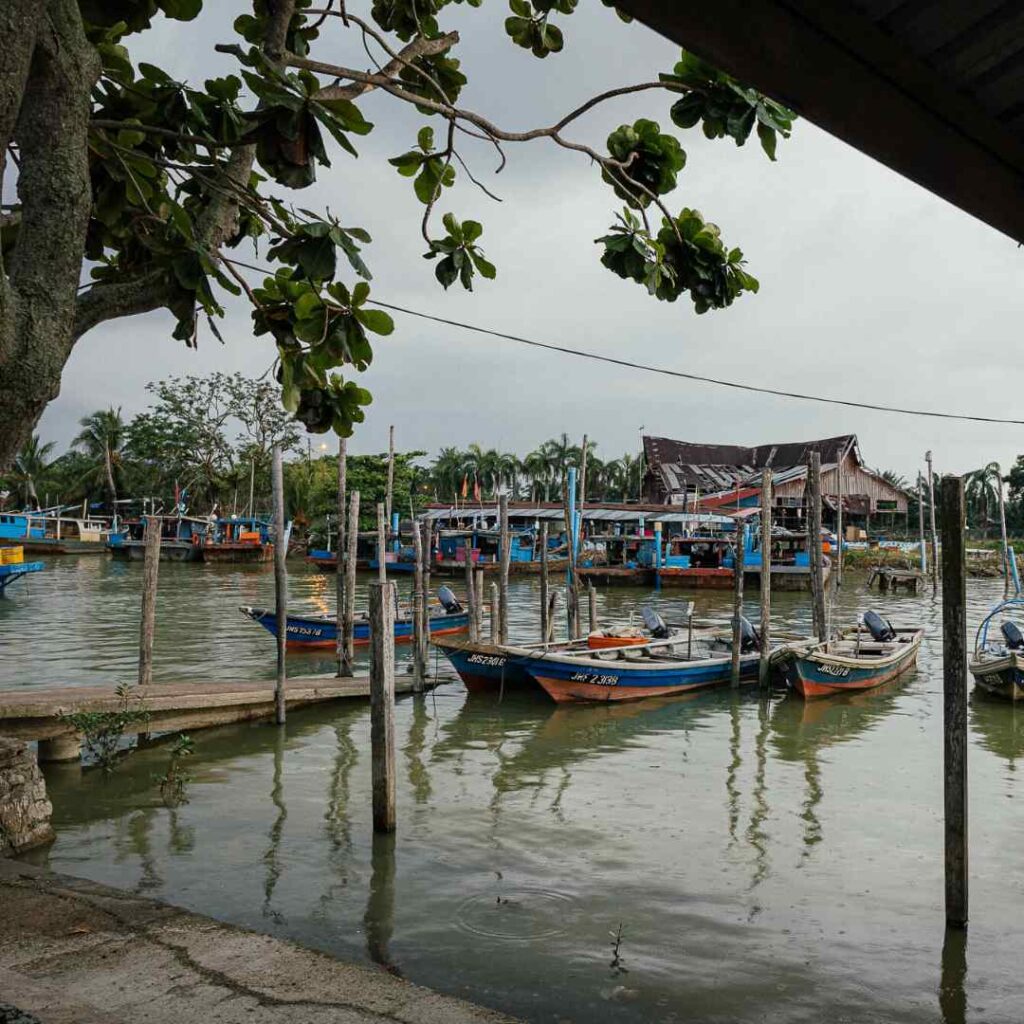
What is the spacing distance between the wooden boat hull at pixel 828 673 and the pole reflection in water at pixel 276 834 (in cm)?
727

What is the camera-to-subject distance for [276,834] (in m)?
7.54

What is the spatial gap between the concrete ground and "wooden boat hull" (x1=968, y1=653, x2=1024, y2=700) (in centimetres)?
1150

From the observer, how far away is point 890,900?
640 centimetres

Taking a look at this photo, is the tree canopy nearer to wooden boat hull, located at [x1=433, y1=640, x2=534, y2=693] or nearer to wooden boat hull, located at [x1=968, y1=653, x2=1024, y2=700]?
wooden boat hull, located at [x1=433, y1=640, x2=534, y2=693]

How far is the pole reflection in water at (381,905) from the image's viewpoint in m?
5.46

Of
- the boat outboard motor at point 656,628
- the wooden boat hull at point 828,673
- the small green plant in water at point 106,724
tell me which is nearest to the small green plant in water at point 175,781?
the small green plant in water at point 106,724

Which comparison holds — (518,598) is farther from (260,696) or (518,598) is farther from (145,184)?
(145,184)

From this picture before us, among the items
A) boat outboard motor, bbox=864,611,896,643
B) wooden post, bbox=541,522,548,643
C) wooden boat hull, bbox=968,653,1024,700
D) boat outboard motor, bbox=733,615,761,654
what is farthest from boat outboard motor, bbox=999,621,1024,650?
wooden post, bbox=541,522,548,643

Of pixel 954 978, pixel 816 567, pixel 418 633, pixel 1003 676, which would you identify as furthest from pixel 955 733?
pixel 816 567

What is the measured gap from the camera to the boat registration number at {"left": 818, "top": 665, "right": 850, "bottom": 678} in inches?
537

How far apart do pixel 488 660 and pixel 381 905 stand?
714 cm

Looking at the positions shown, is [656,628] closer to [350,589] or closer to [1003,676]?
[1003,676]

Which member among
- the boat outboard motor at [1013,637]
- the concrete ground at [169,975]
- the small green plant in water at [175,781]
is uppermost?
the boat outboard motor at [1013,637]

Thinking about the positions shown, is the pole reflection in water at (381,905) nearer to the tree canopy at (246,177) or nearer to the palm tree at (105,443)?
the tree canopy at (246,177)
